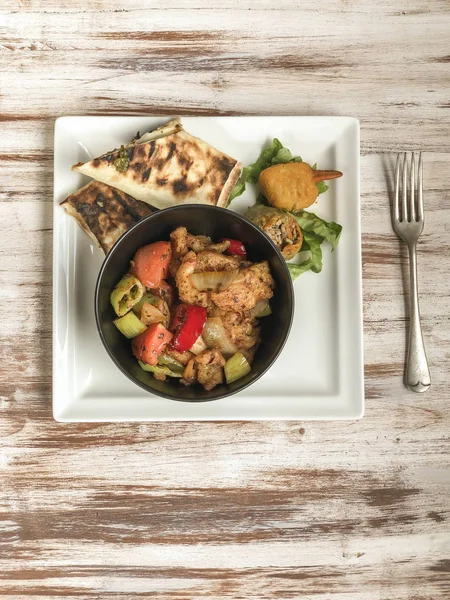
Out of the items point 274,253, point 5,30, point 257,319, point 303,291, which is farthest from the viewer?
point 5,30

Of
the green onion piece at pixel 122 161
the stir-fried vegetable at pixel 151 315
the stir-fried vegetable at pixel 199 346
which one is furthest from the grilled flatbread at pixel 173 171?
the stir-fried vegetable at pixel 199 346

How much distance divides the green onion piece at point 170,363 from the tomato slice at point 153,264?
27 centimetres

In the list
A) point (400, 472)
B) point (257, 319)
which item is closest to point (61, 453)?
point (257, 319)

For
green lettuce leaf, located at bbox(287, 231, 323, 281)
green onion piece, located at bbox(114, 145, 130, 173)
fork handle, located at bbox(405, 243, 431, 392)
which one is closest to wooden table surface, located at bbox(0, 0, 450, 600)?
fork handle, located at bbox(405, 243, 431, 392)

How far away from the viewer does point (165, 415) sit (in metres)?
2.43

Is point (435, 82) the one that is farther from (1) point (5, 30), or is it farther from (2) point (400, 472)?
(1) point (5, 30)

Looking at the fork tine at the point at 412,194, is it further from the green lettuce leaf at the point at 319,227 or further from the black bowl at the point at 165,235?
the black bowl at the point at 165,235

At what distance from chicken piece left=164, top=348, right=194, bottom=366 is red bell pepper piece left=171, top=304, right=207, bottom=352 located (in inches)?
1.2

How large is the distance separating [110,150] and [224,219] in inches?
24.9

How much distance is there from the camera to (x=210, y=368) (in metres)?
2.23

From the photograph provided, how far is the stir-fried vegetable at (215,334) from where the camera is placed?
7.33ft

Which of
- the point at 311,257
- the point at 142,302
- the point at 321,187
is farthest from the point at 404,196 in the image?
the point at 142,302

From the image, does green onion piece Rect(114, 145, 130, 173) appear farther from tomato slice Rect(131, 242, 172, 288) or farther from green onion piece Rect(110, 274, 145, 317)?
green onion piece Rect(110, 274, 145, 317)

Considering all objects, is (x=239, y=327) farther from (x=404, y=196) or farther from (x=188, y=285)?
(x=404, y=196)
